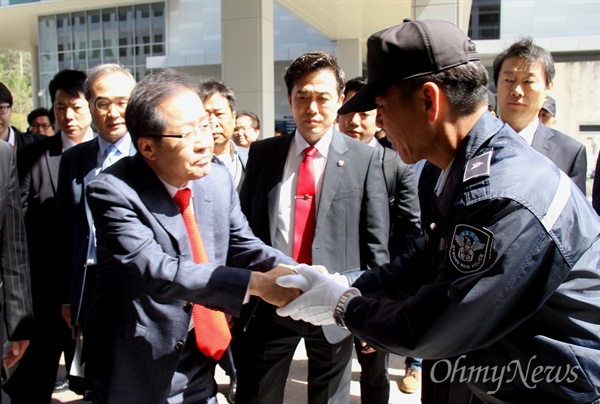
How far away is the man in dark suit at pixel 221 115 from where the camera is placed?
12.3ft

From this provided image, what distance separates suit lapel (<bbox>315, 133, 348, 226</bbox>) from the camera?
2719 mm

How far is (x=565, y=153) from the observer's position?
10.5ft

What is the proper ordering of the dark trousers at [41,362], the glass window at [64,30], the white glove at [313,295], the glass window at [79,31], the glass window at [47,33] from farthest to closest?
the glass window at [47,33] → the glass window at [64,30] → the glass window at [79,31] → the dark trousers at [41,362] → the white glove at [313,295]

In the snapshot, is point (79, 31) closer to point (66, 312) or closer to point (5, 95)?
point (5, 95)

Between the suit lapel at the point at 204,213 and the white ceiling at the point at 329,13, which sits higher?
the white ceiling at the point at 329,13

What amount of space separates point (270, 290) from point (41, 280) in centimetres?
191

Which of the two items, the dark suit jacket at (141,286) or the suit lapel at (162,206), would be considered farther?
the suit lapel at (162,206)

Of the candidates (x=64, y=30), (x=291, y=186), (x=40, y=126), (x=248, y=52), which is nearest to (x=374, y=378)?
(x=291, y=186)

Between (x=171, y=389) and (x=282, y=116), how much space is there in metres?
19.1

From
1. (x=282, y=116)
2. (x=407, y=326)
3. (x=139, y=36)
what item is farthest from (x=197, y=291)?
(x=139, y=36)

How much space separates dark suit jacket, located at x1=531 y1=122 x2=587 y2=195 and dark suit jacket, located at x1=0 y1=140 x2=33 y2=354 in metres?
2.87

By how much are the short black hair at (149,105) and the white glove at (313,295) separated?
31.1 inches

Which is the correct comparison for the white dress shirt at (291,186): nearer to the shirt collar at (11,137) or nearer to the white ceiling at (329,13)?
the shirt collar at (11,137)

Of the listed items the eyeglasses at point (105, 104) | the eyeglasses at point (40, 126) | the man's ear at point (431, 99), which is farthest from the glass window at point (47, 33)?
the man's ear at point (431, 99)
